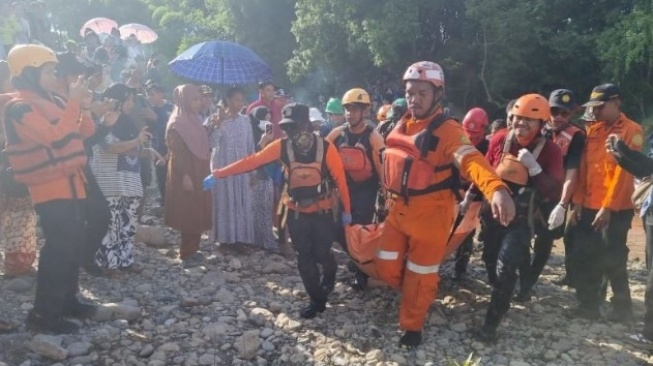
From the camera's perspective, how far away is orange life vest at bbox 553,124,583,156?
4.91 metres

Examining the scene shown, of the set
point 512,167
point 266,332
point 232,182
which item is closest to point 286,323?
point 266,332

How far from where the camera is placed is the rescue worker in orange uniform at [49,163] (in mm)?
3912

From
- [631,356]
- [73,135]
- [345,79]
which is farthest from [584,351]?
[345,79]

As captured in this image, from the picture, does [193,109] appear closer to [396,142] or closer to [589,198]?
[396,142]

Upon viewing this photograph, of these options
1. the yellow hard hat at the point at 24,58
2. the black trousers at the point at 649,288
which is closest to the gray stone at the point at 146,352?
the yellow hard hat at the point at 24,58

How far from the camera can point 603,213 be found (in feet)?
15.2

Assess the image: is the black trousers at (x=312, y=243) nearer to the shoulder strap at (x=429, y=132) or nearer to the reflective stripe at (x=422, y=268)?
the reflective stripe at (x=422, y=268)

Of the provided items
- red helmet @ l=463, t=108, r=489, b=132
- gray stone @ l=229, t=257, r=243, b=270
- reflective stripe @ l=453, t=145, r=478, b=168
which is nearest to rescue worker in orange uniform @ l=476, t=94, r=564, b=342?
reflective stripe @ l=453, t=145, r=478, b=168

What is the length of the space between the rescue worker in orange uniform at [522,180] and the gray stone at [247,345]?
1.75 m

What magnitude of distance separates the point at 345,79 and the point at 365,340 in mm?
14676

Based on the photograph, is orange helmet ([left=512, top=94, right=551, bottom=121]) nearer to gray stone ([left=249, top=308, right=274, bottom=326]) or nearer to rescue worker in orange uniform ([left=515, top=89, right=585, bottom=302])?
rescue worker in orange uniform ([left=515, top=89, right=585, bottom=302])

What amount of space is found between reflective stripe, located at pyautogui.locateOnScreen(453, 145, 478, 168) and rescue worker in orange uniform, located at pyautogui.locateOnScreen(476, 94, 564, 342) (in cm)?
69

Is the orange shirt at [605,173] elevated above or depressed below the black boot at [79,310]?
above

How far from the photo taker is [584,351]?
4312 mm
